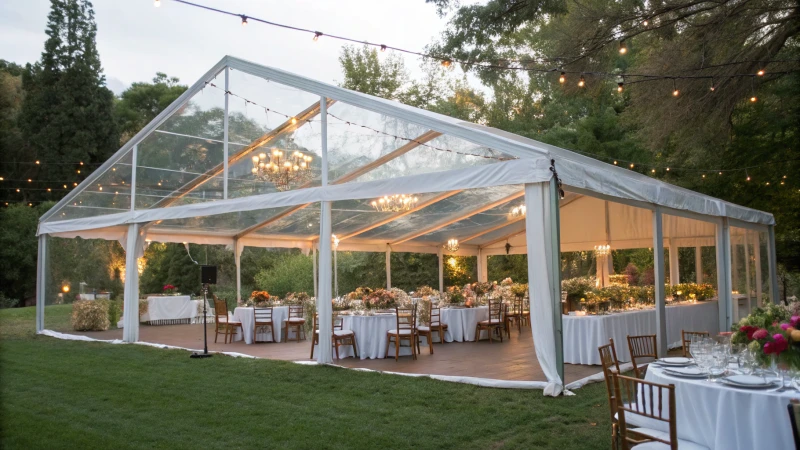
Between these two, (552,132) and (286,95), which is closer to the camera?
(286,95)

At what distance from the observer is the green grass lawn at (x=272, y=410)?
5.24 metres

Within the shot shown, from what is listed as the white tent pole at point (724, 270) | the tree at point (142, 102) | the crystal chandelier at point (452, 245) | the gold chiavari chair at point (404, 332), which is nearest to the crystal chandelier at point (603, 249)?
the white tent pole at point (724, 270)

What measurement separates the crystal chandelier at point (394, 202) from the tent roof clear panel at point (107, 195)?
495cm

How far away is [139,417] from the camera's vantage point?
19.9 ft

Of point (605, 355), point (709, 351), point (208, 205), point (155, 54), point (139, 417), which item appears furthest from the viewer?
point (155, 54)

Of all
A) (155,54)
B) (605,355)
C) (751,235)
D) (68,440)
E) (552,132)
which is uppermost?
(155,54)

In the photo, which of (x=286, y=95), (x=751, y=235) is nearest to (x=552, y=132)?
(x=751, y=235)

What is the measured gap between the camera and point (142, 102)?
29125mm

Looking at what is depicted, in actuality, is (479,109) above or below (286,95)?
above

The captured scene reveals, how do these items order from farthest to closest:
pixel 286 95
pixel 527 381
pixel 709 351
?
1. pixel 286 95
2. pixel 527 381
3. pixel 709 351

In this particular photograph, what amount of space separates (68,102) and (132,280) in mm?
14716

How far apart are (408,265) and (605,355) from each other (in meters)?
19.7

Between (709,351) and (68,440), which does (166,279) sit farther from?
(709,351)

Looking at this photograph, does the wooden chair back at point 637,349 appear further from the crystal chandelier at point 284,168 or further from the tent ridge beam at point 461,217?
the crystal chandelier at point 284,168
